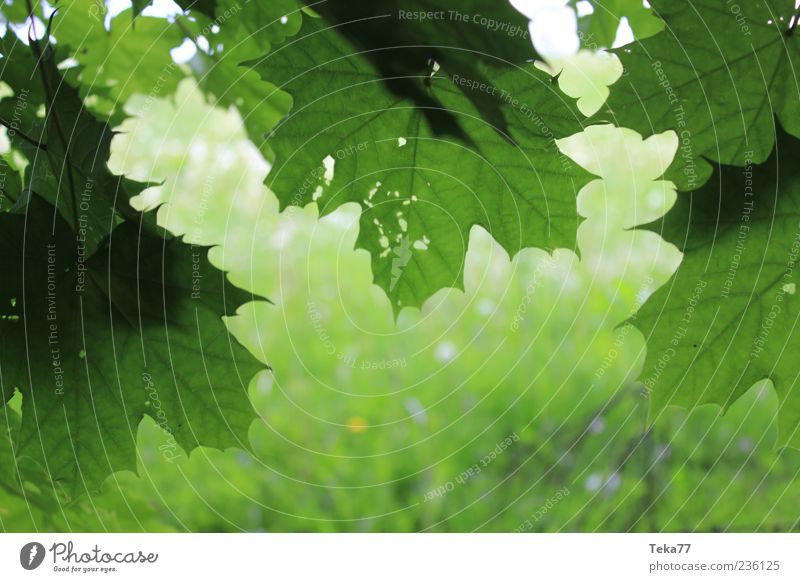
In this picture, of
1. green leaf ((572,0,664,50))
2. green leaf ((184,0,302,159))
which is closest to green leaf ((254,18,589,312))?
green leaf ((184,0,302,159))

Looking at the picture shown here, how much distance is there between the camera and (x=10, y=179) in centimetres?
69

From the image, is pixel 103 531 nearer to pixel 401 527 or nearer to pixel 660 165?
pixel 401 527

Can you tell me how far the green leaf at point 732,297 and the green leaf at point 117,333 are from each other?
1.25 ft

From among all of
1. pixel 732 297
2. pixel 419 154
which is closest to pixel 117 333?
pixel 419 154

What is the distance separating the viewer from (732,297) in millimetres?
651

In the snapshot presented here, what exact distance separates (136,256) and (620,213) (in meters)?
0.50

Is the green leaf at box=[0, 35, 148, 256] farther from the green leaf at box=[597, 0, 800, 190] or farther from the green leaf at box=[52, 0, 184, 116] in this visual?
the green leaf at box=[597, 0, 800, 190]

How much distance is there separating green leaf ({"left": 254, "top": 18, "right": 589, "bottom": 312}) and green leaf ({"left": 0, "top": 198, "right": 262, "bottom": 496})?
125mm

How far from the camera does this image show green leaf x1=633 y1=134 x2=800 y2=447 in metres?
0.64

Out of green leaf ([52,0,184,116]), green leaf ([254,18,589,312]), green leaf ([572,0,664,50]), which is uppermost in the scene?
green leaf ([52,0,184,116])

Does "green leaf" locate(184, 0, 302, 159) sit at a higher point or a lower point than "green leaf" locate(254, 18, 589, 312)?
higher

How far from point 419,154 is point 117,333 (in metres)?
0.32

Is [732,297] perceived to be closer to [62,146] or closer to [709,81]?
[709,81]

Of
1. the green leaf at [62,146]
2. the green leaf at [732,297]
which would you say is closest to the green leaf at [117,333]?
the green leaf at [62,146]
